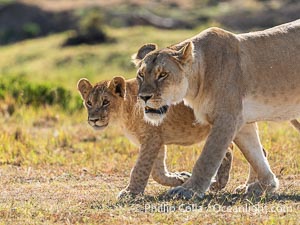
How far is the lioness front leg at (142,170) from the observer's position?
7.99 metres

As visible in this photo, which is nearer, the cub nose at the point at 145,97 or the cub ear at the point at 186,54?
the cub nose at the point at 145,97

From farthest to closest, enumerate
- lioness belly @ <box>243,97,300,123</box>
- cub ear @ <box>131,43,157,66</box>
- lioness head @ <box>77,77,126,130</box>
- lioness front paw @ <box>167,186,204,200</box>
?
cub ear @ <box>131,43,157,66</box> < lioness head @ <box>77,77,126,130</box> < lioness belly @ <box>243,97,300,123</box> < lioness front paw @ <box>167,186,204,200</box>

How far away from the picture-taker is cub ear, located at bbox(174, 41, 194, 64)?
7.50m

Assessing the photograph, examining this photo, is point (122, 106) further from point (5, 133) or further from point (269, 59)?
point (5, 133)

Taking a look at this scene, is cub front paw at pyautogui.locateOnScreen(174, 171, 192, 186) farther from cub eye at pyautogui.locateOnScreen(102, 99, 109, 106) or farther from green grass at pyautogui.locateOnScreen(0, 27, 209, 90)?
green grass at pyautogui.locateOnScreen(0, 27, 209, 90)

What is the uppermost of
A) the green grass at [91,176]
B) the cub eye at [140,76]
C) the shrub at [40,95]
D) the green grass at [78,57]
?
the cub eye at [140,76]

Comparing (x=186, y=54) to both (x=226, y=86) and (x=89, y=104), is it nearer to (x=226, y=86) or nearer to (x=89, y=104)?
(x=226, y=86)

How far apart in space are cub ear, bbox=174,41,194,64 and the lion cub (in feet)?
2.83

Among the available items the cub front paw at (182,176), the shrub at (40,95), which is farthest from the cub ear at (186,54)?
the shrub at (40,95)

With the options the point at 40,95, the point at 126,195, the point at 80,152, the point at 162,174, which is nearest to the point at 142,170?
the point at 126,195

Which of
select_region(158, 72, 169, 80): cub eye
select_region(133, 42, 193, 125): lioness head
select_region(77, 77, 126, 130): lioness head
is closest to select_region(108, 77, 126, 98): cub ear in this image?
select_region(77, 77, 126, 130): lioness head

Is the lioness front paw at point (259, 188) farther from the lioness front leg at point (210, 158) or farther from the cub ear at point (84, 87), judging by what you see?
the cub ear at point (84, 87)

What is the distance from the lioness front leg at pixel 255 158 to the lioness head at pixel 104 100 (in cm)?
115

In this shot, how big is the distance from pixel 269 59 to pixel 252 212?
5.78ft
